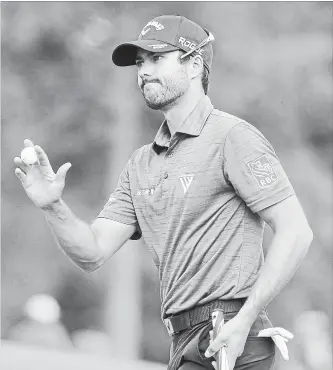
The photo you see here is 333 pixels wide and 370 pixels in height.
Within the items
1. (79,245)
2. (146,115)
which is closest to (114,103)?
(146,115)

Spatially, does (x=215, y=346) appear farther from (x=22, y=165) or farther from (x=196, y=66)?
(x=196, y=66)

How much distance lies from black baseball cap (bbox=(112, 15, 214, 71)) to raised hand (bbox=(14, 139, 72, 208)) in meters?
0.63

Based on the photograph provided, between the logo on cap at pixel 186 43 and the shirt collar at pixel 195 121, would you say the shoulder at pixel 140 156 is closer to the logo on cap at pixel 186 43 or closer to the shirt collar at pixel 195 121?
the shirt collar at pixel 195 121

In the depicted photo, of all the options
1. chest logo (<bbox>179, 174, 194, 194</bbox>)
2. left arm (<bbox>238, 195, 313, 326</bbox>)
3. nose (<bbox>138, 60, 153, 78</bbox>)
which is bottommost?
left arm (<bbox>238, 195, 313, 326</bbox>)

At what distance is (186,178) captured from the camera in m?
4.04

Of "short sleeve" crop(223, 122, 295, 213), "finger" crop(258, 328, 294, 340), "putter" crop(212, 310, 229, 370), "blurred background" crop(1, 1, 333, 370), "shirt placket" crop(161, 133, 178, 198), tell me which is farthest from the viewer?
"blurred background" crop(1, 1, 333, 370)

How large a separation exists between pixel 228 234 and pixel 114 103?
8.55 m

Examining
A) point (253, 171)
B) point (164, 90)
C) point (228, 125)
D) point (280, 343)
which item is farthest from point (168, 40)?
point (280, 343)

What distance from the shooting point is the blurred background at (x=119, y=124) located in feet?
39.8

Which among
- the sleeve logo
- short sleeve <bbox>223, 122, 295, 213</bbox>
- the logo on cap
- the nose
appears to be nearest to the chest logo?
short sleeve <bbox>223, 122, 295, 213</bbox>

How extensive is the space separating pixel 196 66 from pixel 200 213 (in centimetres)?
72

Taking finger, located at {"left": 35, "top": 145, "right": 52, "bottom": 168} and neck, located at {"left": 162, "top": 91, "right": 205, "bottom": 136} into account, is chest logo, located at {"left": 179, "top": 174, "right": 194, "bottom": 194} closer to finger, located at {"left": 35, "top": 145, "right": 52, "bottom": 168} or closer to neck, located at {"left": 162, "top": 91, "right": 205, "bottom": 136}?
neck, located at {"left": 162, "top": 91, "right": 205, "bottom": 136}

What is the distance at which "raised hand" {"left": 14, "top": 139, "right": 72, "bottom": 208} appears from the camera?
402 cm

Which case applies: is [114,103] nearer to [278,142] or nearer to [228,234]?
[278,142]
